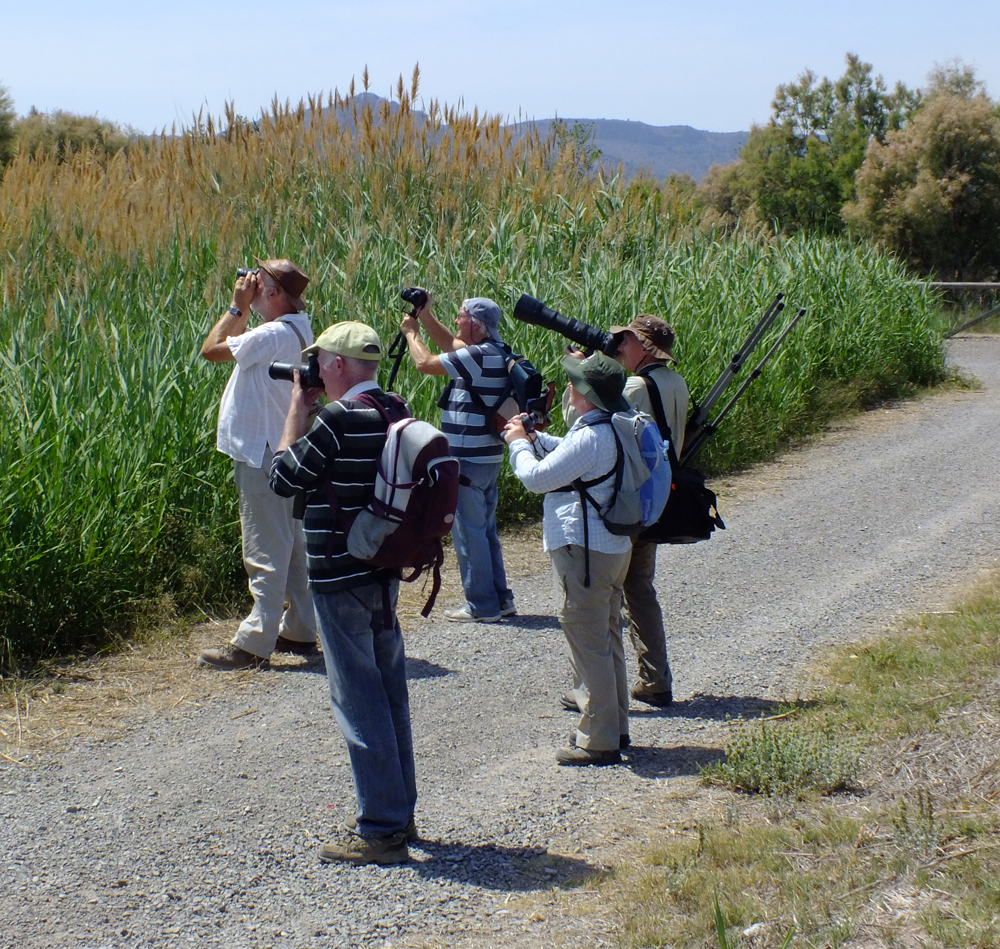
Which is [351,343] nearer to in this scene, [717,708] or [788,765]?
[788,765]

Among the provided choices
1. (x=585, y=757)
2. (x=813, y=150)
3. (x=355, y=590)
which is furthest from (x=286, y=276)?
(x=813, y=150)

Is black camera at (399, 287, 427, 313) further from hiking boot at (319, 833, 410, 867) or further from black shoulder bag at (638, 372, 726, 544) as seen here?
hiking boot at (319, 833, 410, 867)

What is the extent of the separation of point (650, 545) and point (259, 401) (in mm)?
2014

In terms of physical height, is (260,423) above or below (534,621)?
above

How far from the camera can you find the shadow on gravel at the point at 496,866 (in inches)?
150

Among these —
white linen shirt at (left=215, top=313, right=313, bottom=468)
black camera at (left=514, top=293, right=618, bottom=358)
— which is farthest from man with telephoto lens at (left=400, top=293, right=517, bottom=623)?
black camera at (left=514, top=293, right=618, bottom=358)

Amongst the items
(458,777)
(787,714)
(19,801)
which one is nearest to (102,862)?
(19,801)

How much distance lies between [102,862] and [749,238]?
13057 millimetres

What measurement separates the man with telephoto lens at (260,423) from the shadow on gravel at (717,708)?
189 cm

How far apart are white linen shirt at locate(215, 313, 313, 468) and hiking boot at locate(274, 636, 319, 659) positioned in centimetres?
102

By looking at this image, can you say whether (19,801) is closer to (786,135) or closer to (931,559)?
(931,559)

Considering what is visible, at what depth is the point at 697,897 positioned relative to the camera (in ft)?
11.4

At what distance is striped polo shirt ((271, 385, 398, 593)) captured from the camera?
3.70 m

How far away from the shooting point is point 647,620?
17.8ft
